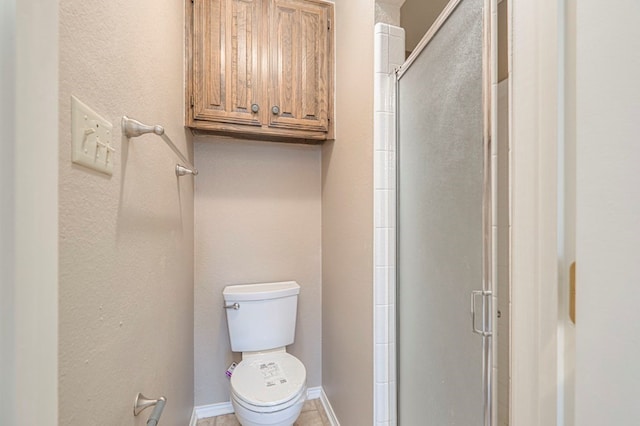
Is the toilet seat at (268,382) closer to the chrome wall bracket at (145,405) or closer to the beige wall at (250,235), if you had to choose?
the beige wall at (250,235)

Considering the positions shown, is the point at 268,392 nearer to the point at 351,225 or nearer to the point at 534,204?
the point at 351,225

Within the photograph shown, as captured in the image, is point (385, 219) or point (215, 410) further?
point (215, 410)

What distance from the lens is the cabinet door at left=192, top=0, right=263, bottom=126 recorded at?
1.42 metres

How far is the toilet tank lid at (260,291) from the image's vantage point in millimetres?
1589

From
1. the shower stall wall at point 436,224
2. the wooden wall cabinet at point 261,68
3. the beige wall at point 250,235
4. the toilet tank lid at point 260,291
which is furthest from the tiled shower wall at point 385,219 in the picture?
the beige wall at point 250,235

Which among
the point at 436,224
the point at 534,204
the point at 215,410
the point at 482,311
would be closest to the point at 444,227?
the point at 436,224

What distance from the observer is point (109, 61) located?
60cm

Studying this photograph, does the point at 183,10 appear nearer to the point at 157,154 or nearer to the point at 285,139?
the point at 285,139

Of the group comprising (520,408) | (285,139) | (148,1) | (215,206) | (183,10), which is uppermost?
(183,10)

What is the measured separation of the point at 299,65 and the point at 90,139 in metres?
1.30

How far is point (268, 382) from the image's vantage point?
4.38 feet

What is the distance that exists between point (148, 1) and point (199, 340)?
1710 millimetres

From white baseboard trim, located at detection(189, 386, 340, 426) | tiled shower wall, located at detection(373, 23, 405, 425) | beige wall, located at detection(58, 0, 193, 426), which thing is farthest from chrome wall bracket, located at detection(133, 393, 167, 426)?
white baseboard trim, located at detection(189, 386, 340, 426)

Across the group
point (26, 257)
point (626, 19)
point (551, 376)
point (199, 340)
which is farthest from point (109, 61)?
point (199, 340)
